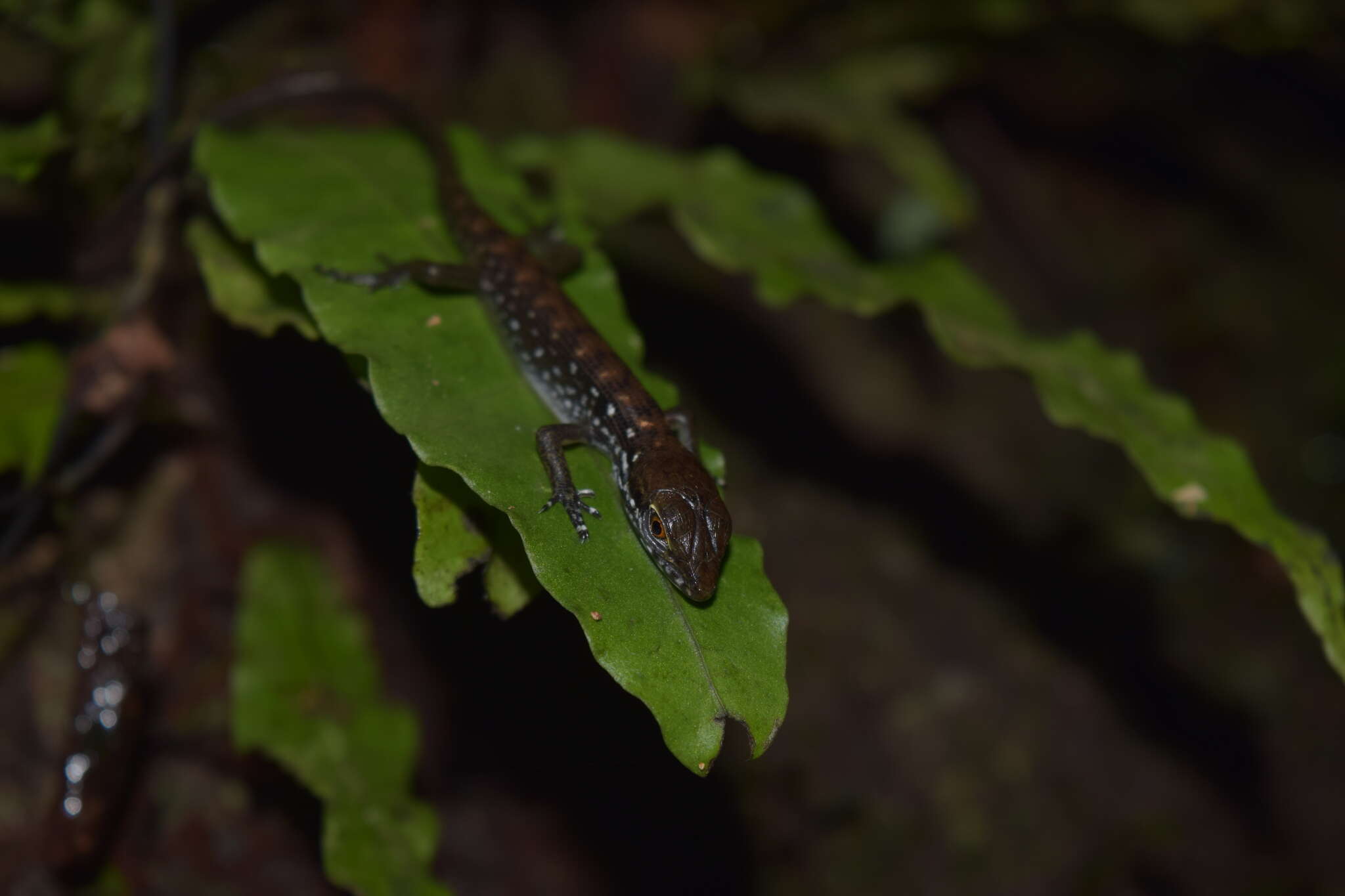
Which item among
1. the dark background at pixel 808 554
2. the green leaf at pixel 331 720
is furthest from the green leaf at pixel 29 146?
the green leaf at pixel 331 720

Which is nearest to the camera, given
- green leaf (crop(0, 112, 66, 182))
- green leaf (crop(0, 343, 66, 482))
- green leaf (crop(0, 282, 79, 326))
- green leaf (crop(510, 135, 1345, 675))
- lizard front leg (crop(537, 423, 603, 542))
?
lizard front leg (crop(537, 423, 603, 542))

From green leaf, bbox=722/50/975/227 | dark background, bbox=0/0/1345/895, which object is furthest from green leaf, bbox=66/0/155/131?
green leaf, bbox=722/50/975/227

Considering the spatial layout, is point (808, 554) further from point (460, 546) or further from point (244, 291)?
point (244, 291)

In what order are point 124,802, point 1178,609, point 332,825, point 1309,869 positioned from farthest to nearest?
1. point 1178,609
2. point 1309,869
3. point 124,802
4. point 332,825

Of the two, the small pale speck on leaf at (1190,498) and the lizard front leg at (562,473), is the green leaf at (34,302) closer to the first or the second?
the lizard front leg at (562,473)

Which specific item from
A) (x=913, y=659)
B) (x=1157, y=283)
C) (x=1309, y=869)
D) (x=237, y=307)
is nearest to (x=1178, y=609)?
(x=1309, y=869)

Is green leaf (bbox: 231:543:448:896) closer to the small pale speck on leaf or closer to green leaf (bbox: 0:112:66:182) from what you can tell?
green leaf (bbox: 0:112:66:182)

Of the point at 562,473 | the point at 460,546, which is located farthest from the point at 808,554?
the point at 460,546

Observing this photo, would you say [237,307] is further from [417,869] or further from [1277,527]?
[1277,527]
